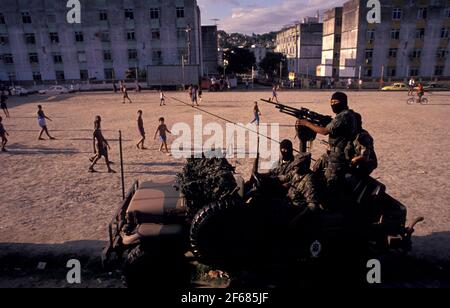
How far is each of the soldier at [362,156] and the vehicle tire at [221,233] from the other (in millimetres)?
2001

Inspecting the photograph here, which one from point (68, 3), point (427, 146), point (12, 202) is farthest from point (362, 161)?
point (68, 3)

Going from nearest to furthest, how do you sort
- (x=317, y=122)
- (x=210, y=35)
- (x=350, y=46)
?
1. (x=317, y=122)
2. (x=350, y=46)
3. (x=210, y=35)

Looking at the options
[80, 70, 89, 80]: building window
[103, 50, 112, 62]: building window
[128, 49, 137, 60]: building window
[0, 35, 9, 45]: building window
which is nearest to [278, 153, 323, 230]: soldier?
[128, 49, 137, 60]: building window

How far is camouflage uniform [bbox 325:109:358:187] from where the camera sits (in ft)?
17.5

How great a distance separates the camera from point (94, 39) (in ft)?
182

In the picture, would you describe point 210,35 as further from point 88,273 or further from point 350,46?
point 88,273

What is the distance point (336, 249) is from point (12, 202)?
8146 millimetres

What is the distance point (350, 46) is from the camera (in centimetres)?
5950

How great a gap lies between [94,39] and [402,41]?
51.9 meters

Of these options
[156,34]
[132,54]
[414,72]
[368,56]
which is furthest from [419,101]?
[132,54]

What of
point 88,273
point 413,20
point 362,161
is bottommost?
point 88,273

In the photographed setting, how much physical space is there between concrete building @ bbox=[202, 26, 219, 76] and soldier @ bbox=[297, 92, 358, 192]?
70.8m

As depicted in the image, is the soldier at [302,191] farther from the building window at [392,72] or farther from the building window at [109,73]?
the building window at [392,72]

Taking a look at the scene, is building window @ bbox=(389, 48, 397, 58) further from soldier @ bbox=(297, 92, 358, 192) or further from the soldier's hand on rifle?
soldier @ bbox=(297, 92, 358, 192)
